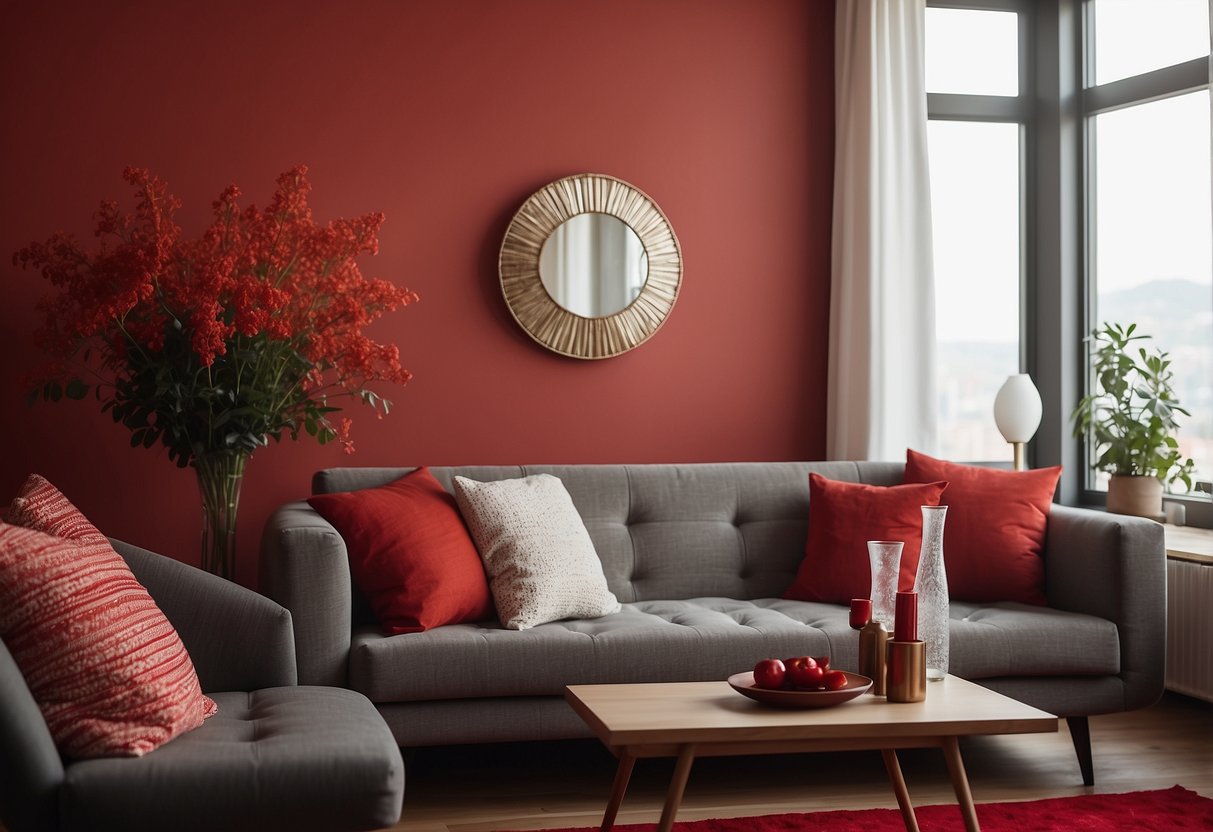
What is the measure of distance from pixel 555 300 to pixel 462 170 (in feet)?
1.82

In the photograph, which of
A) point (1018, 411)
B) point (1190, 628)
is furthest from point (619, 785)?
point (1018, 411)

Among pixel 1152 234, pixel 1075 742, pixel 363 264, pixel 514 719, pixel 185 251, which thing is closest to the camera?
pixel 514 719

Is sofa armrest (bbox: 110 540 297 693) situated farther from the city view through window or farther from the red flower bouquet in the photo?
the city view through window

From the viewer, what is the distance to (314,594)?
3.01 m

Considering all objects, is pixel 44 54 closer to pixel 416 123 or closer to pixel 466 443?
pixel 416 123

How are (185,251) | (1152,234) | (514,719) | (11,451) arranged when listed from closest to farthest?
(514,719) < (185,251) < (11,451) < (1152,234)

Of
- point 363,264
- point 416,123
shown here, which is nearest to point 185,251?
point 363,264

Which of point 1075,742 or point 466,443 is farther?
point 466,443

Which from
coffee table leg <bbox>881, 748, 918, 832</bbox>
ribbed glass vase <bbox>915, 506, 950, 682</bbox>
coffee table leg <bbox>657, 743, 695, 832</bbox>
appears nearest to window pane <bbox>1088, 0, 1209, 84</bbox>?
ribbed glass vase <bbox>915, 506, 950, 682</bbox>

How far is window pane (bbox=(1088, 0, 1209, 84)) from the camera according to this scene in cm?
434

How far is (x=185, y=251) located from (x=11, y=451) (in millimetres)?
950

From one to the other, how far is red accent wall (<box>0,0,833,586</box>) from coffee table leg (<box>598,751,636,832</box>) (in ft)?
6.28

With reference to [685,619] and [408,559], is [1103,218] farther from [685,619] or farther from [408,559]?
[408,559]

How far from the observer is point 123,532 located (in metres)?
4.04
